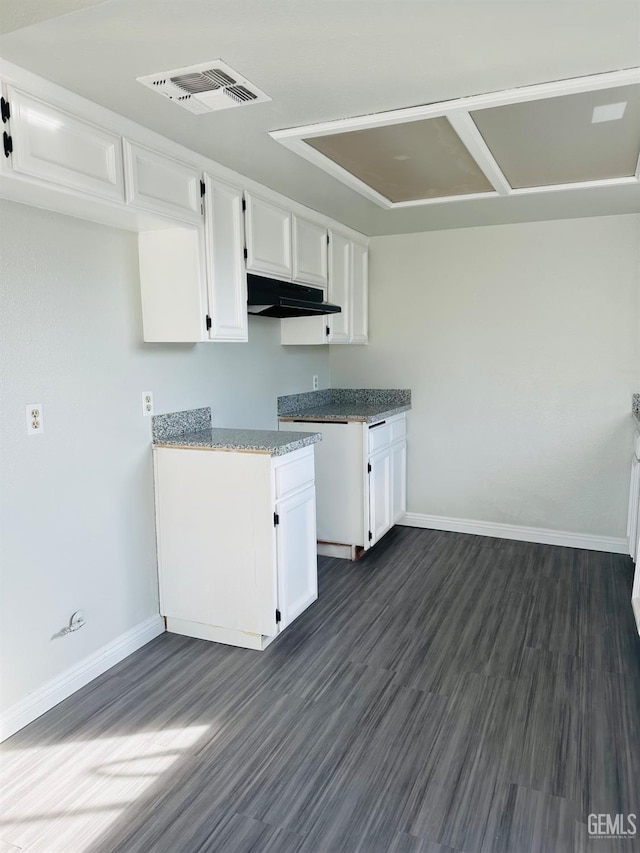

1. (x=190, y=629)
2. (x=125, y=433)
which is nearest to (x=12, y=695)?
(x=190, y=629)

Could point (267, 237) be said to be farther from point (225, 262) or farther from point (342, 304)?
point (342, 304)

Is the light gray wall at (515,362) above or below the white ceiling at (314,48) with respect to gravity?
below

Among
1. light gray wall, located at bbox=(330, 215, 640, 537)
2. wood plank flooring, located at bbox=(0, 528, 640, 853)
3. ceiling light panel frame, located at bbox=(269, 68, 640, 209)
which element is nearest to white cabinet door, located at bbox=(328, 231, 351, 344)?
light gray wall, located at bbox=(330, 215, 640, 537)

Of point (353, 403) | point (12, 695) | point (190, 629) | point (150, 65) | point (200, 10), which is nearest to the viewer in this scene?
point (200, 10)

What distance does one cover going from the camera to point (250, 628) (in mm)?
2756

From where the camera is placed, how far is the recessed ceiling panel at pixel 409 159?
8.07 feet

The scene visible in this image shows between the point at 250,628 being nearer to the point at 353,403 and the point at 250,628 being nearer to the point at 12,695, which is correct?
the point at 12,695

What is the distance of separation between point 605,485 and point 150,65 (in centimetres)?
367

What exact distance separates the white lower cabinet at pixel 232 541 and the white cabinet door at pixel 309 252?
4.35ft

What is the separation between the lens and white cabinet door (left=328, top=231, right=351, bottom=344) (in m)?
4.07

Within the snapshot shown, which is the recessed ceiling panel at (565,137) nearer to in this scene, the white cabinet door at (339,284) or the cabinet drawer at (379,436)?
the white cabinet door at (339,284)

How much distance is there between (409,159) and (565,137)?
684 millimetres

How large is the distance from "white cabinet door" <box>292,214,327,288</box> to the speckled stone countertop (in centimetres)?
87

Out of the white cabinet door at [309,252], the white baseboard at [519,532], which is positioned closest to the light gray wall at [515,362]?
the white baseboard at [519,532]
